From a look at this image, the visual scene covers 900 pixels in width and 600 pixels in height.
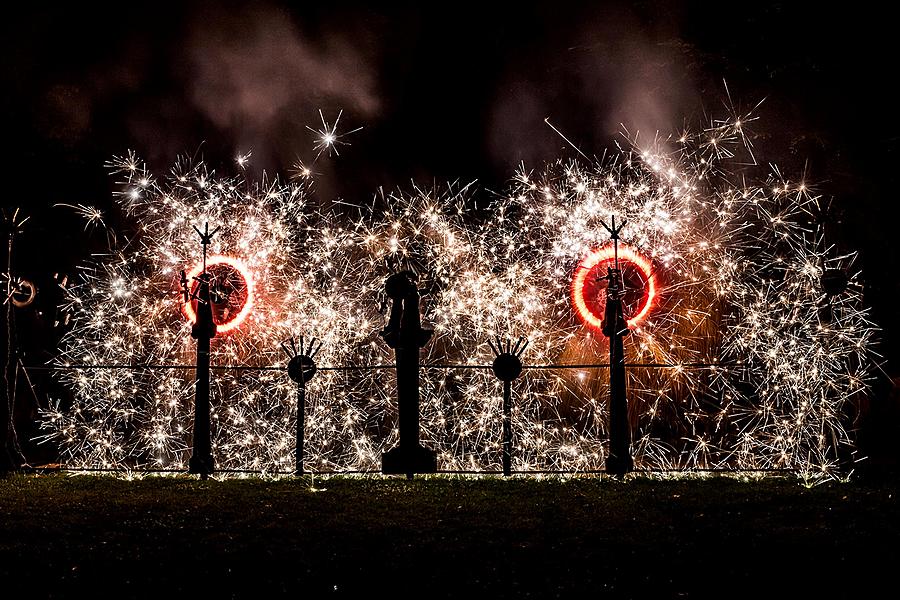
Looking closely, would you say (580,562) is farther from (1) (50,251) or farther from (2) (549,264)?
(1) (50,251)

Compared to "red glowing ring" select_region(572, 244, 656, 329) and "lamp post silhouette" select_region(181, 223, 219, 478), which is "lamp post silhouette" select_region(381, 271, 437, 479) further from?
"red glowing ring" select_region(572, 244, 656, 329)

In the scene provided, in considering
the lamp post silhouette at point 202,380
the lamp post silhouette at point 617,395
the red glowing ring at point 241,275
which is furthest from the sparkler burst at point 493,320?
the lamp post silhouette at point 617,395

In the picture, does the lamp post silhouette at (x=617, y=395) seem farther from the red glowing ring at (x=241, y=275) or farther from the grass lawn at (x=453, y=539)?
the red glowing ring at (x=241, y=275)

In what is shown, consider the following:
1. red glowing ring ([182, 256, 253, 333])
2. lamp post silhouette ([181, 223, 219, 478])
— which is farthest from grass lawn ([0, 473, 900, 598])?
red glowing ring ([182, 256, 253, 333])

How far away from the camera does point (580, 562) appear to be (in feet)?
16.2

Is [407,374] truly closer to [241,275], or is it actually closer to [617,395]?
[617,395]

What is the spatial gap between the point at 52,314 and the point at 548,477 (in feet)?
40.7

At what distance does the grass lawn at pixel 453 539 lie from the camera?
177 inches

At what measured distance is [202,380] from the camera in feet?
A: 27.6

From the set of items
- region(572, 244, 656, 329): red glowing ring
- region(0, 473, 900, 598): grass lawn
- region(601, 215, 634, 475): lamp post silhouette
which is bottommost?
region(0, 473, 900, 598): grass lawn

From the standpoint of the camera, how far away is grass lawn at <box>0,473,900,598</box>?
4.50m

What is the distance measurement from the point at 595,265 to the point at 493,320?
266 cm

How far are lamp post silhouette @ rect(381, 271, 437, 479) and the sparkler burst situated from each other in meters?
2.72

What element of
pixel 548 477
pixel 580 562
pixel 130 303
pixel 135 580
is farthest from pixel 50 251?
pixel 580 562
